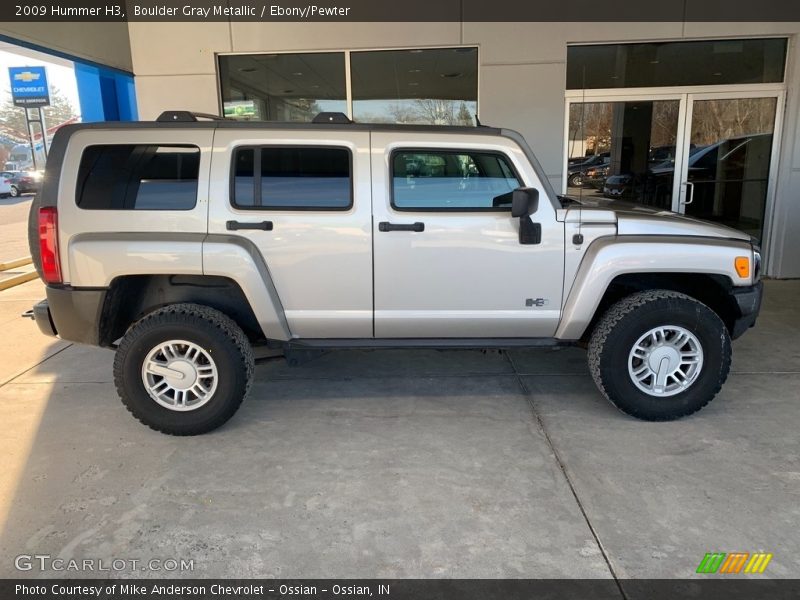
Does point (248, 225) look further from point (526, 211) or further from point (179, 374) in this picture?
point (526, 211)

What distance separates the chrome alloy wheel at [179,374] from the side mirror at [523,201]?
2.13 meters

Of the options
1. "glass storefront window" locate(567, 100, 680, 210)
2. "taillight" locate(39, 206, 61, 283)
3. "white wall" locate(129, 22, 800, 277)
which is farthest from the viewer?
"glass storefront window" locate(567, 100, 680, 210)

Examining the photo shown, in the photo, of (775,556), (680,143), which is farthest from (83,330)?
(680,143)

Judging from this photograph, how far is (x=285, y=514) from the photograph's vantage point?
303 centimetres

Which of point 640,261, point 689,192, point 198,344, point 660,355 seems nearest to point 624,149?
point 689,192

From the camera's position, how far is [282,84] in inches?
332

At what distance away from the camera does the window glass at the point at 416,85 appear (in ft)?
26.3

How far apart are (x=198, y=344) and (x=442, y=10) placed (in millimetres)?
5891

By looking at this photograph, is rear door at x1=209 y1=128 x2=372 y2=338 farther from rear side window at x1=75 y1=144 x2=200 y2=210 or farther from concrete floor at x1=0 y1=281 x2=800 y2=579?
concrete floor at x1=0 y1=281 x2=800 y2=579

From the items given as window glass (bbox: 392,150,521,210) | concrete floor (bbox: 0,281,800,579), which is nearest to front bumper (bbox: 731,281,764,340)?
concrete floor (bbox: 0,281,800,579)

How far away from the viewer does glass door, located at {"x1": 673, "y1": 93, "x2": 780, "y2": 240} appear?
25.7 feet

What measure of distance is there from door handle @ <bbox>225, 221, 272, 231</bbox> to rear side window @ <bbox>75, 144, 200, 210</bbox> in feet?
0.92

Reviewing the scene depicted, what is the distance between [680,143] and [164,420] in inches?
286

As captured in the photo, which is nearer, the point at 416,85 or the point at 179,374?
the point at 179,374
